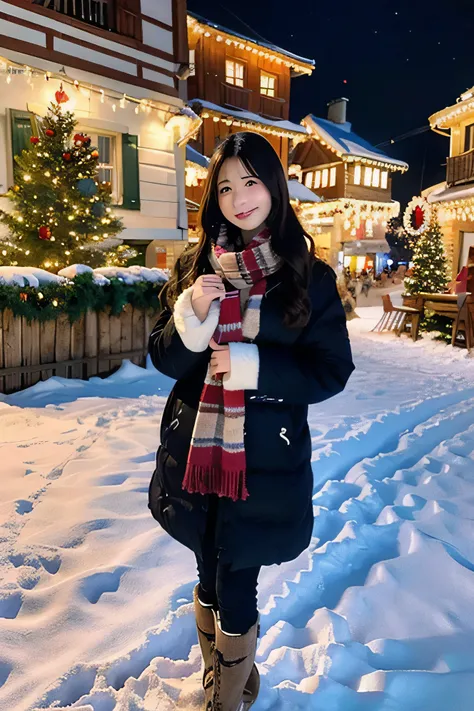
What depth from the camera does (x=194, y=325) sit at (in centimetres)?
167

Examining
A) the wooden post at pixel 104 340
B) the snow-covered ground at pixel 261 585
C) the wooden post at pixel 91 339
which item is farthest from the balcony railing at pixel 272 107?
the snow-covered ground at pixel 261 585

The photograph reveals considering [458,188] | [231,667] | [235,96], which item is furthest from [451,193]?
[231,667]

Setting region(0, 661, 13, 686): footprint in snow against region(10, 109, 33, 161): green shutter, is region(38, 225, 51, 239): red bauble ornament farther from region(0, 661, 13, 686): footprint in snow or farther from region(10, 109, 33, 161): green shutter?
region(0, 661, 13, 686): footprint in snow

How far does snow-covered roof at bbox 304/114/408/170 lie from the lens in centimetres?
2853

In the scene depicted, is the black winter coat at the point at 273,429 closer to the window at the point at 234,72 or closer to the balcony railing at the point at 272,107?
the window at the point at 234,72

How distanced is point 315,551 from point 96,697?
152 cm

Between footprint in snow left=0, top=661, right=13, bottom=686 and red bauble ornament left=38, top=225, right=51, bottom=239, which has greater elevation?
red bauble ornament left=38, top=225, right=51, bottom=239

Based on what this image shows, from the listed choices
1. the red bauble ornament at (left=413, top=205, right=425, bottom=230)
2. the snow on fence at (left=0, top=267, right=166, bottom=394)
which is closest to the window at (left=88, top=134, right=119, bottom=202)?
the snow on fence at (left=0, top=267, right=166, bottom=394)

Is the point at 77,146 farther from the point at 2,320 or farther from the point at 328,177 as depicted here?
the point at 328,177

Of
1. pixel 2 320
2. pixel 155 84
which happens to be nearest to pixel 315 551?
pixel 2 320

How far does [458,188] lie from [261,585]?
62.8 feet

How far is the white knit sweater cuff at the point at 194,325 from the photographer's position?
1.67 meters

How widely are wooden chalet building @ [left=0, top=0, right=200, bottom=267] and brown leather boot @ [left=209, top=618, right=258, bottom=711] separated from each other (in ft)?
31.8

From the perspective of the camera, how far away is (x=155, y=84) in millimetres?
11883
